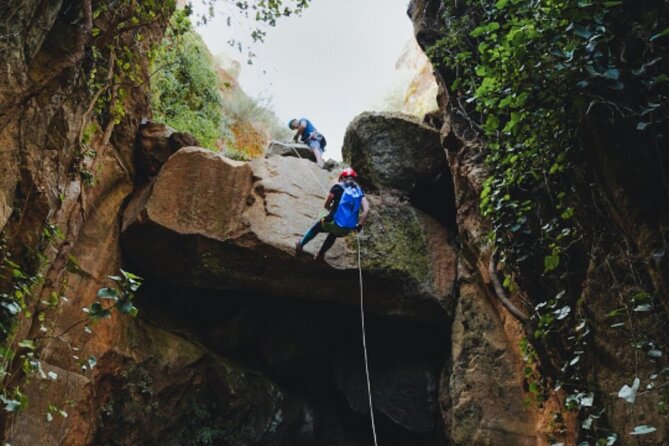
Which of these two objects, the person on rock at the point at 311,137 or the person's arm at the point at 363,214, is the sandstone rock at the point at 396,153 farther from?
the person's arm at the point at 363,214

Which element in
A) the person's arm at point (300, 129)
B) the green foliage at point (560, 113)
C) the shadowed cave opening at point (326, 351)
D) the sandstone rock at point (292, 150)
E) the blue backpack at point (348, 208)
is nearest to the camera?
the green foliage at point (560, 113)

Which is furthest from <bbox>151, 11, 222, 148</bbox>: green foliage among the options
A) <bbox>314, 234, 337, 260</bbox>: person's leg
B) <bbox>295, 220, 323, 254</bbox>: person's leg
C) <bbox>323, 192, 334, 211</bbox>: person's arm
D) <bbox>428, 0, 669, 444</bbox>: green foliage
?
<bbox>428, 0, 669, 444</bbox>: green foliage

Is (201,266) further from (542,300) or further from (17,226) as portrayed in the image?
(542,300)

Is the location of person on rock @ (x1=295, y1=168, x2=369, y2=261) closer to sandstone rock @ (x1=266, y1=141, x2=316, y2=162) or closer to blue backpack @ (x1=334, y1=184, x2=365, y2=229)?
blue backpack @ (x1=334, y1=184, x2=365, y2=229)

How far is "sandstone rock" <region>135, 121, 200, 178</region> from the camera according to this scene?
8320 millimetres

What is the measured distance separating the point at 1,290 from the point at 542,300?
5361mm

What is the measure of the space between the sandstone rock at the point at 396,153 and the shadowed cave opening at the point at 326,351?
253 centimetres

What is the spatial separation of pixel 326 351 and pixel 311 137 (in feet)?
15.4

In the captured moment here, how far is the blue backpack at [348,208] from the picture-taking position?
6.48m

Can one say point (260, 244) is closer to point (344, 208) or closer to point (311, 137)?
point (344, 208)

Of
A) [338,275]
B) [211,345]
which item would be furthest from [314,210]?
[211,345]

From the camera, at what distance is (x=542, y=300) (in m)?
5.50

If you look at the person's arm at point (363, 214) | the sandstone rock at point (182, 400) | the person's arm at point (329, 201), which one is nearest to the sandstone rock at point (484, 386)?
the person's arm at point (363, 214)

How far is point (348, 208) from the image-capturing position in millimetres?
6523
